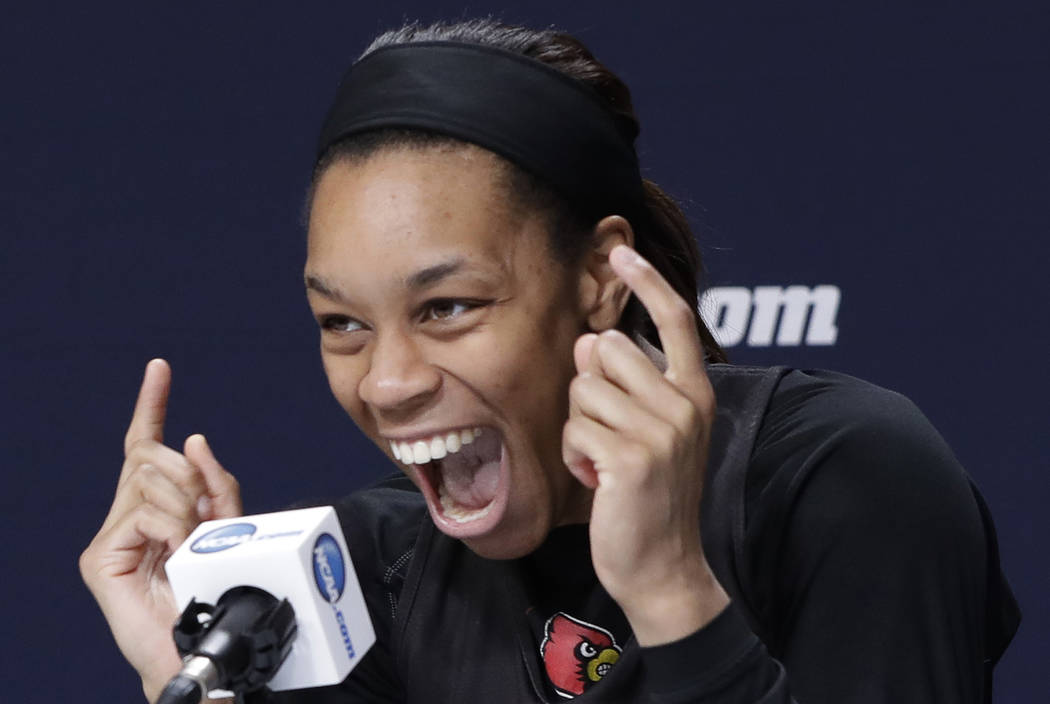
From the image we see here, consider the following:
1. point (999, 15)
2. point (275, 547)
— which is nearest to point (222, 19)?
point (999, 15)

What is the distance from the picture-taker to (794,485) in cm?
109

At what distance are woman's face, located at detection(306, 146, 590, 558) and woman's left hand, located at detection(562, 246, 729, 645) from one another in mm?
147

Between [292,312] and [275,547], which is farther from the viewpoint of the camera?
[292,312]

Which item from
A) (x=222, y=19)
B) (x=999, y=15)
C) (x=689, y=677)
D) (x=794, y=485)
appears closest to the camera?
(x=689, y=677)

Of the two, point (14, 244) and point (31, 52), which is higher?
point (31, 52)

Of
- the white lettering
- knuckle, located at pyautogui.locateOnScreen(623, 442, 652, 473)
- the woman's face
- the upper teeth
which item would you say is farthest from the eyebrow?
the white lettering

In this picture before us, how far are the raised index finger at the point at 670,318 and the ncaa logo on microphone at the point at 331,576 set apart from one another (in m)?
0.24

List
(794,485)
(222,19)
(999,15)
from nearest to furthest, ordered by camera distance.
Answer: (794,485)
(999,15)
(222,19)

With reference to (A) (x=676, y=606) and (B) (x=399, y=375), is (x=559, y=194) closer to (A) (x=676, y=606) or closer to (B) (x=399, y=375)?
(B) (x=399, y=375)

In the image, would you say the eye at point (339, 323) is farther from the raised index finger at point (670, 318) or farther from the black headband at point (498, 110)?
the raised index finger at point (670, 318)

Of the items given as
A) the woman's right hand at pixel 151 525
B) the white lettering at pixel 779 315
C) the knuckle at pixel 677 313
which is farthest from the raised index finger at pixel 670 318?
the white lettering at pixel 779 315

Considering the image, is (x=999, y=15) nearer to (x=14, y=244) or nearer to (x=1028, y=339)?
→ (x=1028, y=339)

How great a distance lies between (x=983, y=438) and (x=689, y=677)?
1062mm

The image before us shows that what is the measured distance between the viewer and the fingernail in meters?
1.23
